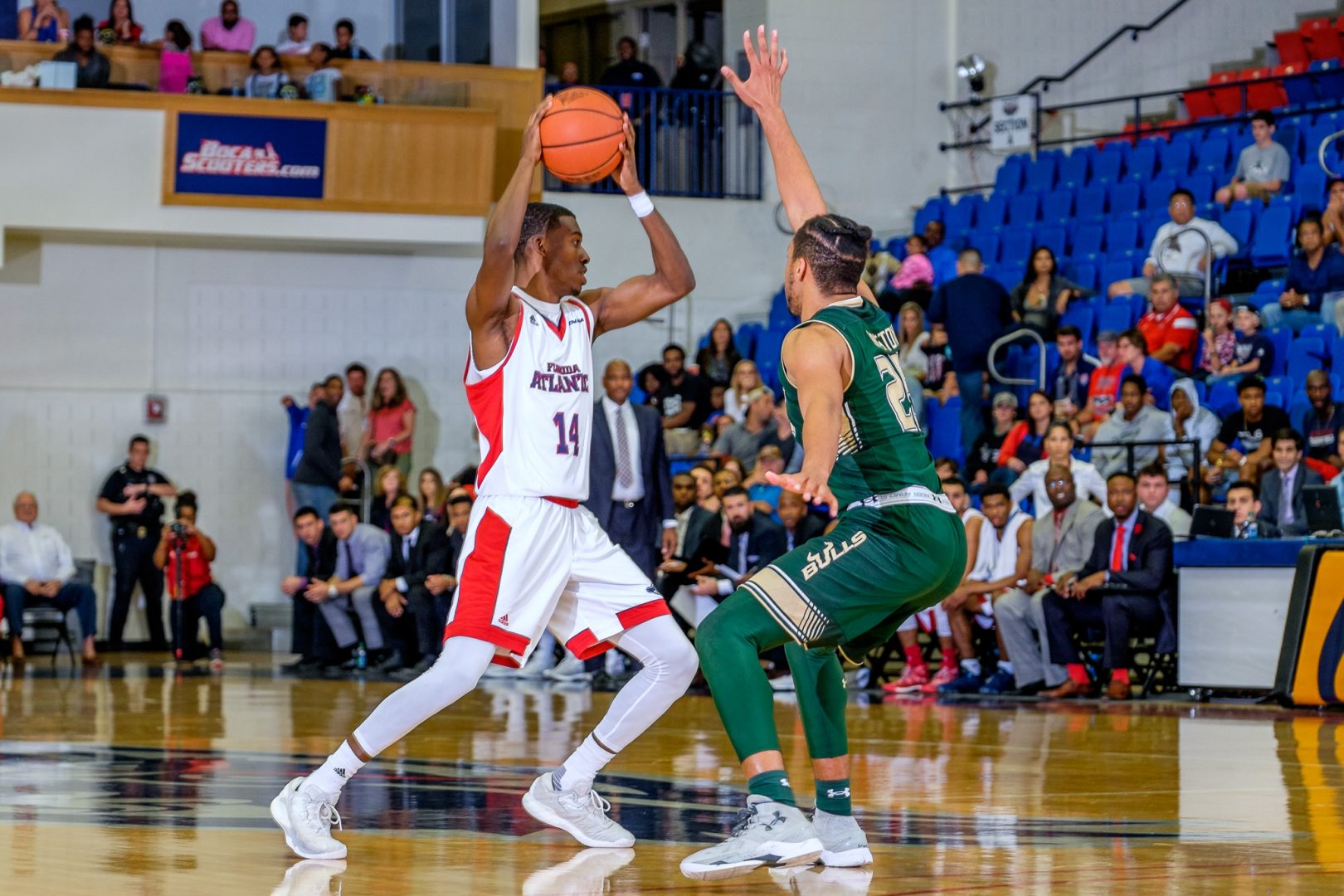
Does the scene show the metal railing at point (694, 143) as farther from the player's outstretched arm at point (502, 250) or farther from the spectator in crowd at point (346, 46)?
the player's outstretched arm at point (502, 250)

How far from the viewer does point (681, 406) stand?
16.8 metres

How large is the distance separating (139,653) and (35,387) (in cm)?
301

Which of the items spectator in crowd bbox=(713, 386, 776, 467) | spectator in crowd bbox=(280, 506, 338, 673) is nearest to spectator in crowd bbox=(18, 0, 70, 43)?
spectator in crowd bbox=(280, 506, 338, 673)

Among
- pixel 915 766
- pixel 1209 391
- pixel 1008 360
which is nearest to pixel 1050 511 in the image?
pixel 1209 391

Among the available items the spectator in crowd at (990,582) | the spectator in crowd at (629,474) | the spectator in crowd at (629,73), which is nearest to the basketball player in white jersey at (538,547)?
the spectator in crowd at (629,474)

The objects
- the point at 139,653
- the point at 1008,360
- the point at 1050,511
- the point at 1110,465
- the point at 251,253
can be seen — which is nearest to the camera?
the point at 1050,511

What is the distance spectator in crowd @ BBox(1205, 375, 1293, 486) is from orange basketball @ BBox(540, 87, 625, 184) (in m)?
7.78

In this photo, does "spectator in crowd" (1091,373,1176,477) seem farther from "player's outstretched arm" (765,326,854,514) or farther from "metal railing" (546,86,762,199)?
"player's outstretched arm" (765,326,854,514)

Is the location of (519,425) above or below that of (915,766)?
above

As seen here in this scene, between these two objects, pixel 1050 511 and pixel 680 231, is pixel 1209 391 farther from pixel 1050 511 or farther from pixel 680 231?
pixel 680 231

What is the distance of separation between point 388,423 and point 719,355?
3.44 meters

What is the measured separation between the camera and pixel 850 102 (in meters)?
20.8

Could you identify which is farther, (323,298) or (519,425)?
(323,298)

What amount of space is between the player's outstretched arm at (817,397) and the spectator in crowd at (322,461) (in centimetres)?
1351
